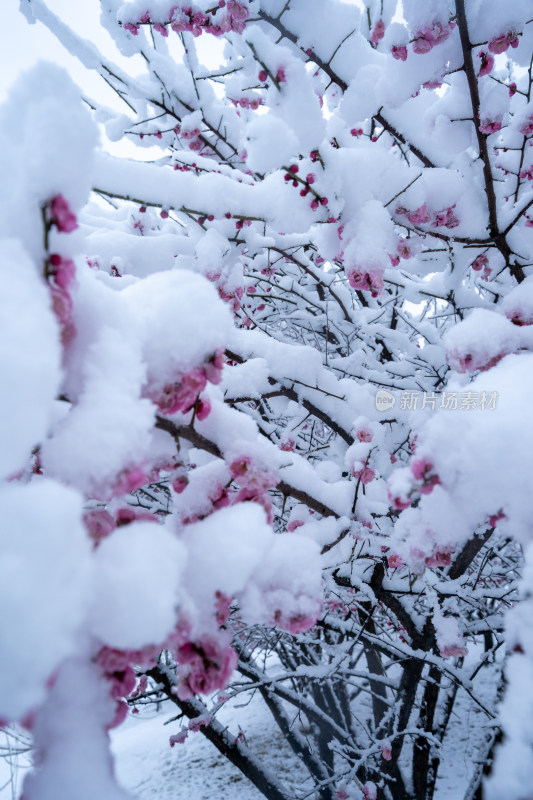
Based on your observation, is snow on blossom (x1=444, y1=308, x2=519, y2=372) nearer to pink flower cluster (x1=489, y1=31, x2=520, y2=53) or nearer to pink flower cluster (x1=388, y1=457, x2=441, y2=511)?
pink flower cluster (x1=388, y1=457, x2=441, y2=511)

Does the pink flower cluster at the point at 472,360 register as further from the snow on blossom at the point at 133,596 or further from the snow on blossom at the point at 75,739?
the snow on blossom at the point at 75,739

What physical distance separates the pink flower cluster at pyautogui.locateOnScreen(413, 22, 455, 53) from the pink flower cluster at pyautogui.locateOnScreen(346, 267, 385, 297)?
3.72 feet

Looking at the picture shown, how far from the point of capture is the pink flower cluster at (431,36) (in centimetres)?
194

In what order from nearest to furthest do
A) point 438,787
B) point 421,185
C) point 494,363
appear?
point 494,363
point 421,185
point 438,787

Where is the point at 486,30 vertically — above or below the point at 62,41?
below

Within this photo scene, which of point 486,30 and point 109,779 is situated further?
point 486,30

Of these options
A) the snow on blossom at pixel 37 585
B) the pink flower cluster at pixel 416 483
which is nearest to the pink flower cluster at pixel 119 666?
the snow on blossom at pixel 37 585

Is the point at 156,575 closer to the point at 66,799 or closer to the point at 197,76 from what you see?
the point at 66,799

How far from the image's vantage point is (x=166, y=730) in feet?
29.5

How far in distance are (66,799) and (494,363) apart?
4.34ft

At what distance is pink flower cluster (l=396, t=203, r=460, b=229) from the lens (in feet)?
6.96

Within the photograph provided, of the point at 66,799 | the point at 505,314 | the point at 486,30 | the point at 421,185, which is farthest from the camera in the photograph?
the point at 421,185

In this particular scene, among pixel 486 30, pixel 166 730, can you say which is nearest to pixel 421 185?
pixel 486 30

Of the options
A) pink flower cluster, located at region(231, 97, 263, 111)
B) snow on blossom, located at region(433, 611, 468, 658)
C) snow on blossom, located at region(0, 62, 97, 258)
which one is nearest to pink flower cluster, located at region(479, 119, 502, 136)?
pink flower cluster, located at region(231, 97, 263, 111)
